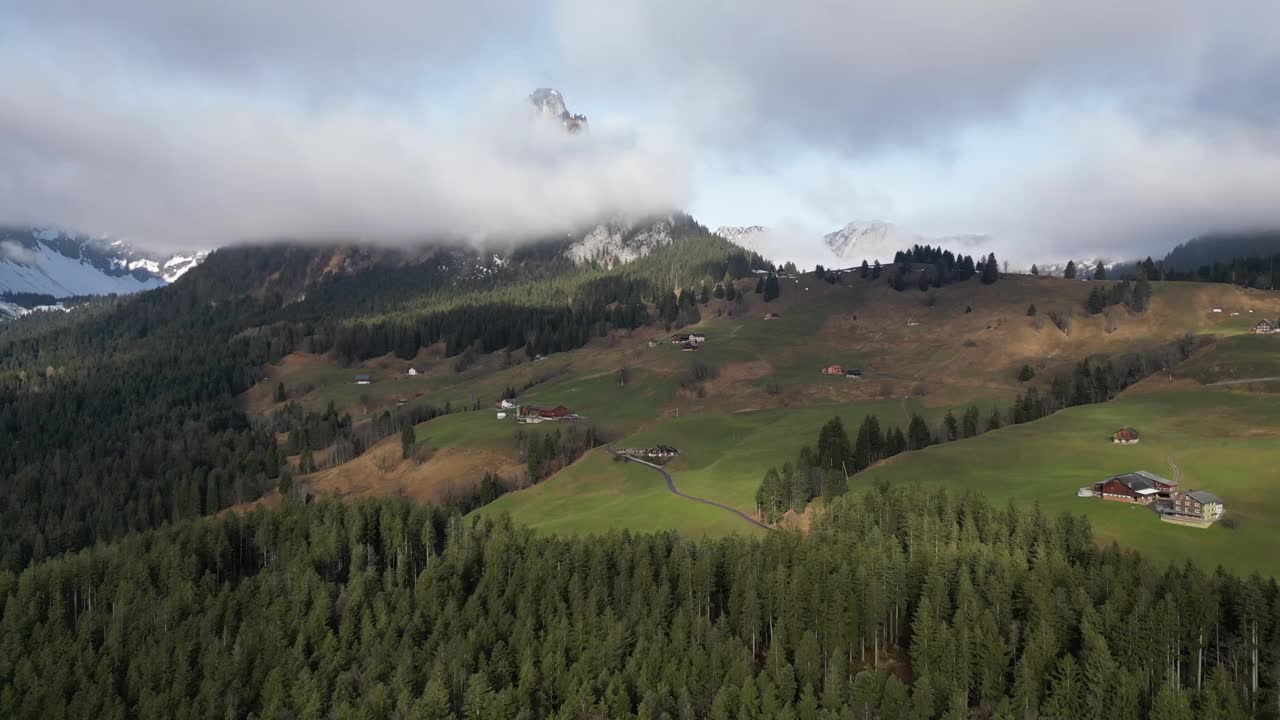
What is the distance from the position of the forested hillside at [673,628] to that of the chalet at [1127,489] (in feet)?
58.5

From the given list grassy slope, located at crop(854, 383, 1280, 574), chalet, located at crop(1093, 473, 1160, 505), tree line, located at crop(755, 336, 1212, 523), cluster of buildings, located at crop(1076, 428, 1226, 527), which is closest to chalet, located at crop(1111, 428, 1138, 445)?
grassy slope, located at crop(854, 383, 1280, 574)

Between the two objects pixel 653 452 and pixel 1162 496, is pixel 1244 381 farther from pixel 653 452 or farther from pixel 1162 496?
pixel 653 452

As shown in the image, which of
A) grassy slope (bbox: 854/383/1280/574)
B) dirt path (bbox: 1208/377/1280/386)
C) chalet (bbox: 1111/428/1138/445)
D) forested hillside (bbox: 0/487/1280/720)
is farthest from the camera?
dirt path (bbox: 1208/377/1280/386)

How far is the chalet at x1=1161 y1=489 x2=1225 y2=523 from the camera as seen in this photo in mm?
93750

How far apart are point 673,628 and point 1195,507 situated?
2361 inches

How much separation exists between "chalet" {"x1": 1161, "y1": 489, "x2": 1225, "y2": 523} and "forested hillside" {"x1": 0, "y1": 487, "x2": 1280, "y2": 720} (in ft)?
47.4

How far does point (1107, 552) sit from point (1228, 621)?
498 inches

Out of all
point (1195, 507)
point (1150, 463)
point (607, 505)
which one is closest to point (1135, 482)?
point (1195, 507)

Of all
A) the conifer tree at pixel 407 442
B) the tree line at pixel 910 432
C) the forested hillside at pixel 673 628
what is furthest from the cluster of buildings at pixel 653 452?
the forested hillside at pixel 673 628

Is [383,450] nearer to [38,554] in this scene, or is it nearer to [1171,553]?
[38,554]

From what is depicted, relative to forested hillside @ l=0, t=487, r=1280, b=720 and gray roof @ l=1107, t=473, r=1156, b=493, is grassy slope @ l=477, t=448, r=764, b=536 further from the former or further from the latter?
gray roof @ l=1107, t=473, r=1156, b=493

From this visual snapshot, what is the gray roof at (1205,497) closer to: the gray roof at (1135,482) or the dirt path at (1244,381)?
the gray roof at (1135,482)

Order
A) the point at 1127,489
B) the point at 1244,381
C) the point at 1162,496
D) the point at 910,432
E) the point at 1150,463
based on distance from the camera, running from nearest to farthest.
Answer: the point at 1162,496
the point at 1127,489
the point at 1150,463
the point at 910,432
the point at 1244,381

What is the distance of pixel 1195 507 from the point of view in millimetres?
94250
